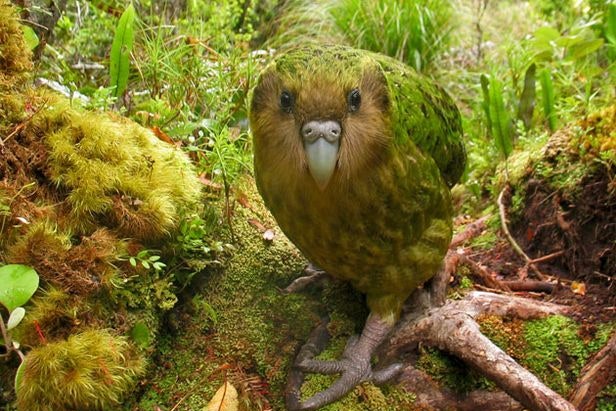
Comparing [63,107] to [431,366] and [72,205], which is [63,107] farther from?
[431,366]

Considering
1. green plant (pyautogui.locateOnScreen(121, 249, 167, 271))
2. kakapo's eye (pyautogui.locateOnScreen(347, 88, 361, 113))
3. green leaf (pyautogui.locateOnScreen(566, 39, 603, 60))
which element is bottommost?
green plant (pyautogui.locateOnScreen(121, 249, 167, 271))

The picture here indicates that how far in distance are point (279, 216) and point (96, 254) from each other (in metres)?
0.67

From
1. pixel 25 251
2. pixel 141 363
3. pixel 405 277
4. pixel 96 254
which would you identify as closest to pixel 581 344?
pixel 405 277

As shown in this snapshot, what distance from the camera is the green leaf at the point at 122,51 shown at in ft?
9.39

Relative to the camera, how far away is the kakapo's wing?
228 centimetres

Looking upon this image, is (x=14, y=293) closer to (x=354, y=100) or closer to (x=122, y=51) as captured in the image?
(x=354, y=100)

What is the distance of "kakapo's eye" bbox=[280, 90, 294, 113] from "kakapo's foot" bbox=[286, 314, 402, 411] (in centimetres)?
105

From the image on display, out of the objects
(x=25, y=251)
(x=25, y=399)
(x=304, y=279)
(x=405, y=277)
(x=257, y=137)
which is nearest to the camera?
(x=25, y=399)

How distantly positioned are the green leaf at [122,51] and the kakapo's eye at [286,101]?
1.21 m

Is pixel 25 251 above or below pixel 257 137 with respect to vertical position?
below

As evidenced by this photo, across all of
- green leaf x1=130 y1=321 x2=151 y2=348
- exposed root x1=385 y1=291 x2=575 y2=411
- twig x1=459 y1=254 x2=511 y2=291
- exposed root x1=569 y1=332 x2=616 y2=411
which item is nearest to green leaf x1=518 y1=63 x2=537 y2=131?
twig x1=459 y1=254 x2=511 y2=291

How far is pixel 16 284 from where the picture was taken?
1.87 m

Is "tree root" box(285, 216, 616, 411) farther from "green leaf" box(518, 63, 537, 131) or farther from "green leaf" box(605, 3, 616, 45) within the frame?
"green leaf" box(605, 3, 616, 45)

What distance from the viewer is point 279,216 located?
2.29 meters
